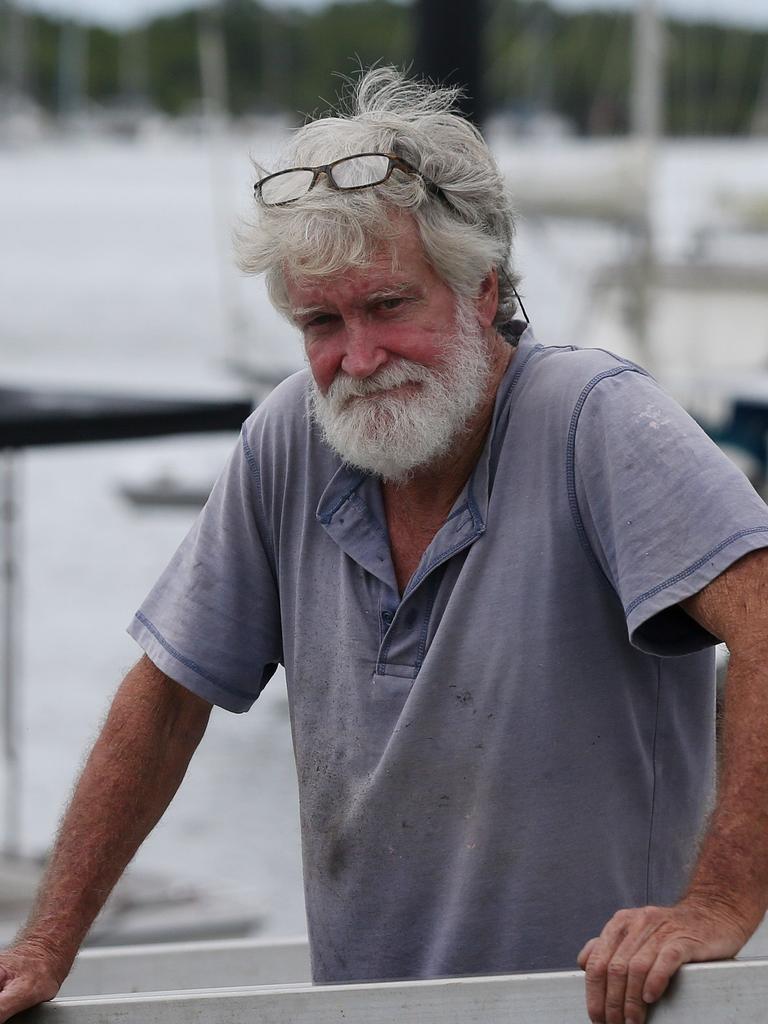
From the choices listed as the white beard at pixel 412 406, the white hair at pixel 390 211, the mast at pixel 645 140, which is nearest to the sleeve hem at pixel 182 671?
the white beard at pixel 412 406

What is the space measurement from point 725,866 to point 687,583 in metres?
0.30

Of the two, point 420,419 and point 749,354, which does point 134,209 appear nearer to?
point 749,354

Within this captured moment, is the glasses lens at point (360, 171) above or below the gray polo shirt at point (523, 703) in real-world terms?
above

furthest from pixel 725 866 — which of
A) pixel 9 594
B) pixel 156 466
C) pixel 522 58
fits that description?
pixel 522 58

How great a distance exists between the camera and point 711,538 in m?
1.74

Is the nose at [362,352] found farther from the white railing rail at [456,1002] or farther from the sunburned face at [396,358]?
the white railing rail at [456,1002]

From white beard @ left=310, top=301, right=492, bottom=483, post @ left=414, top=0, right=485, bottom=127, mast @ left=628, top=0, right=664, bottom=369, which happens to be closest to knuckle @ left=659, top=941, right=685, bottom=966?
white beard @ left=310, top=301, right=492, bottom=483

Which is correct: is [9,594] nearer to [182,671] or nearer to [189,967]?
[189,967]

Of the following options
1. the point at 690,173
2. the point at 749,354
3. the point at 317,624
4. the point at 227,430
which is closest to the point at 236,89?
the point at 690,173

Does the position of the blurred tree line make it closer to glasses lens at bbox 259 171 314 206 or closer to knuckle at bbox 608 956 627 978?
glasses lens at bbox 259 171 314 206

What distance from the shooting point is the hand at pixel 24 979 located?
1799mm

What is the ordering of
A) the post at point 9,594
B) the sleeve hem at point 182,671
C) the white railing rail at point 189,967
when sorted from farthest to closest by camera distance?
the post at point 9,594 → the white railing rail at point 189,967 → the sleeve hem at point 182,671

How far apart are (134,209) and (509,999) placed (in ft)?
243

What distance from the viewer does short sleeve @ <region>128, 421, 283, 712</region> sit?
215 centimetres
